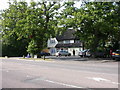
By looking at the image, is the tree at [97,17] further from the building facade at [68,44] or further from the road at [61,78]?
the building facade at [68,44]

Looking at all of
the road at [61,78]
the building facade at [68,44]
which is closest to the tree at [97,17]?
the road at [61,78]

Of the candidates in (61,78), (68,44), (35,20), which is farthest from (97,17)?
(68,44)

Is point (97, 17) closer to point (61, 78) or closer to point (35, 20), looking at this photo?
point (35, 20)

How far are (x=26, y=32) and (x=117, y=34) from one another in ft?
51.6

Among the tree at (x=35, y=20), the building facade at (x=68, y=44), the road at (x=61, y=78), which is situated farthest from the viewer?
the building facade at (x=68, y=44)

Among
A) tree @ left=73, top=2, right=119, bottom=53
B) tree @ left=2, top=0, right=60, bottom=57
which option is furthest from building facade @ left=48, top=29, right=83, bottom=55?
tree @ left=73, top=2, right=119, bottom=53

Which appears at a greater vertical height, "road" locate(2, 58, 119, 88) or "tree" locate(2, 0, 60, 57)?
"tree" locate(2, 0, 60, 57)

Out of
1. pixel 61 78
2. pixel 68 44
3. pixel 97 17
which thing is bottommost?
pixel 61 78

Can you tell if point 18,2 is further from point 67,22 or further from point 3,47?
point 3,47

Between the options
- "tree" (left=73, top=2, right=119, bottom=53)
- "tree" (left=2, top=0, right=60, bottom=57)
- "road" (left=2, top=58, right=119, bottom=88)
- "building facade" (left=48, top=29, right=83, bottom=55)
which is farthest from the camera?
"building facade" (left=48, top=29, right=83, bottom=55)

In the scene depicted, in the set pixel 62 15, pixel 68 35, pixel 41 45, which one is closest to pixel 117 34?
pixel 62 15

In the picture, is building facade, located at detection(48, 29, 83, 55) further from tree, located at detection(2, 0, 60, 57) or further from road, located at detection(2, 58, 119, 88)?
road, located at detection(2, 58, 119, 88)

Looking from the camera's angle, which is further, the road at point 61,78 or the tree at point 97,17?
the tree at point 97,17

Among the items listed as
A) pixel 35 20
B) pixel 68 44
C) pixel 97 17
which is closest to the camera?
pixel 97 17
